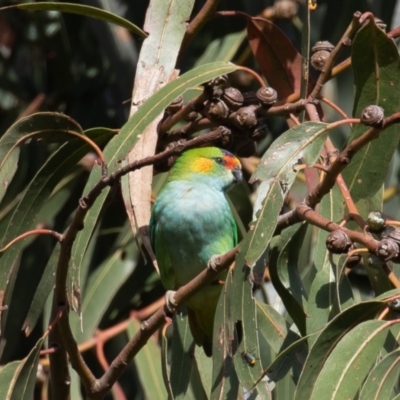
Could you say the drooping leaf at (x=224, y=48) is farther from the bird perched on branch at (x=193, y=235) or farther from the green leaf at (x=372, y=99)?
the green leaf at (x=372, y=99)

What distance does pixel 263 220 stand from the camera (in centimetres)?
181

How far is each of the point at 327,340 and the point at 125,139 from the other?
68 cm

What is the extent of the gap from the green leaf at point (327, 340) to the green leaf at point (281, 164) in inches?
9.4

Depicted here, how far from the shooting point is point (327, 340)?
70.2 inches

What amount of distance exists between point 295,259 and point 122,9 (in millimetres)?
1714

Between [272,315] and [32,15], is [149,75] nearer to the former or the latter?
[272,315]

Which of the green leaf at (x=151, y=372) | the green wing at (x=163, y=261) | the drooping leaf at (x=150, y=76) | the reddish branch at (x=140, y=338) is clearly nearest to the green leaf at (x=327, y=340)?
the reddish branch at (x=140, y=338)

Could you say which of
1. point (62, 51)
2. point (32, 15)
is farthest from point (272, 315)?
point (32, 15)

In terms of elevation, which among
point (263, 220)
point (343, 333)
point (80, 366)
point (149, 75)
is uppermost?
point (149, 75)

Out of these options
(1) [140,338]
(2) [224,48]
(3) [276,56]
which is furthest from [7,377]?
(2) [224,48]

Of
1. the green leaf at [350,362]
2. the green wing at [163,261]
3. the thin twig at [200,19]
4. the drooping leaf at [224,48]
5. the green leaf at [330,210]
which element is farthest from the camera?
the drooping leaf at [224,48]

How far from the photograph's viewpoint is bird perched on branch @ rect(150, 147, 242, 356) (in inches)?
116

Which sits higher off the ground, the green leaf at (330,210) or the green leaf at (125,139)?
the green leaf at (125,139)

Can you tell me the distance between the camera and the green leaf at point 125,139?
6.82ft
